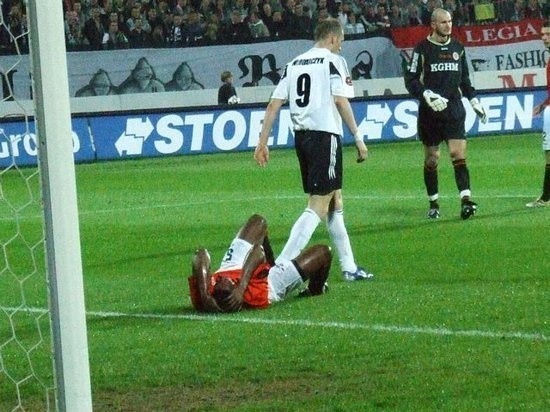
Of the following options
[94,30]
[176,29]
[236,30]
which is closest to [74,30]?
[94,30]

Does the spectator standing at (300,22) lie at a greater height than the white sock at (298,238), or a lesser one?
greater

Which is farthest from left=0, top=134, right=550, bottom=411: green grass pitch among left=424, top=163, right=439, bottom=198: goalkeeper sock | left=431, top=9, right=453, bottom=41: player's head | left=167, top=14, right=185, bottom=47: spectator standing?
left=167, top=14, right=185, bottom=47: spectator standing

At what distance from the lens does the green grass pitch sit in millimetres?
6191

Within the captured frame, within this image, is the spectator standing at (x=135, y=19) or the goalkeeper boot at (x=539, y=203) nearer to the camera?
the goalkeeper boot at (x=539, y=203)

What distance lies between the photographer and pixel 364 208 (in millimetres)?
14734

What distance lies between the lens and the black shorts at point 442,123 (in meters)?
13.6

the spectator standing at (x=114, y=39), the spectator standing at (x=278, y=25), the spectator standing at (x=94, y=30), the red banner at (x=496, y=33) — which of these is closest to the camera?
the spectator standing at (x=114, y=39)

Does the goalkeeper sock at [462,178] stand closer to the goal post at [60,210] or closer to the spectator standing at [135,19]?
the goal post at [60,210]

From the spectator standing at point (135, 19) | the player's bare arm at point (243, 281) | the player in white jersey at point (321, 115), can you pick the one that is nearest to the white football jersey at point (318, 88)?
the player in white jersey at point (321, 115)

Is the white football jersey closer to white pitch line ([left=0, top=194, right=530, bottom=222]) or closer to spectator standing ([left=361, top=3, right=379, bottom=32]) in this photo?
white pitch line ([left=0, top=194, right=530, bottom=222])

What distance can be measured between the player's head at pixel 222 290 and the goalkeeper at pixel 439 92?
18.3 ft

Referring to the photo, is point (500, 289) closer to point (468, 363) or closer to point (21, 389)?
point (468, 363)

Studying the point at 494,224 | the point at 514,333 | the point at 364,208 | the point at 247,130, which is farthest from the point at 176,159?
the point at 514,333

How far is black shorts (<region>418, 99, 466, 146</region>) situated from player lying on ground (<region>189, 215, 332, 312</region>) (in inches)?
201
